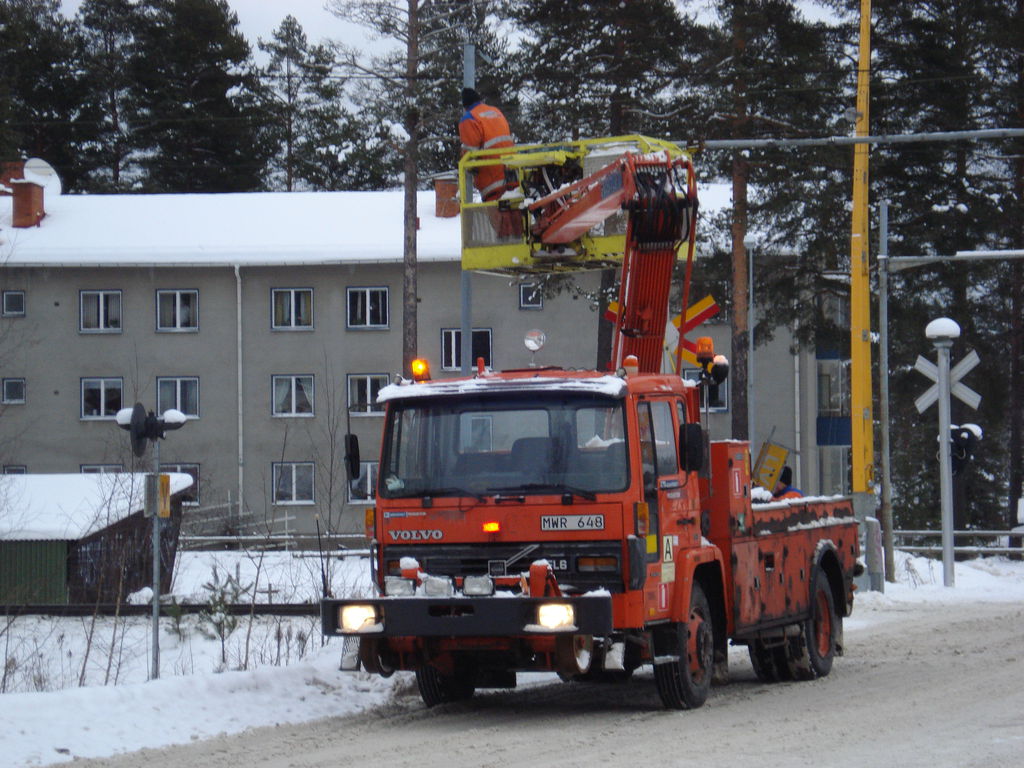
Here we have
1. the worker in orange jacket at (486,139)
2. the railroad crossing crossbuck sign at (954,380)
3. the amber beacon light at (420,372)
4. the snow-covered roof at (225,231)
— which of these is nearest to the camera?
the amber beacon light at (420,372)

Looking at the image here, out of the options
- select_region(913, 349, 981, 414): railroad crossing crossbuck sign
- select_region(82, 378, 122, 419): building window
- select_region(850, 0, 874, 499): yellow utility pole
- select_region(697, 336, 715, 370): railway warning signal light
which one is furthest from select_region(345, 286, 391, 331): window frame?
select_region(697, 336, 715, 370): railway warning signal light

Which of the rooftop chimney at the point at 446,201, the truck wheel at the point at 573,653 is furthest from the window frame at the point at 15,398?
the truck wheel at the point at 573,653

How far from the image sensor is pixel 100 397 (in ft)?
167

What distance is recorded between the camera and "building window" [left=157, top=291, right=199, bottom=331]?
166ft

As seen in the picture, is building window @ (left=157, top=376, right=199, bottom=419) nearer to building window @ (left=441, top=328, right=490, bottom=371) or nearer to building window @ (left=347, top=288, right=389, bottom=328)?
building window @ (left=347, top=288, right=389, bottom=328)

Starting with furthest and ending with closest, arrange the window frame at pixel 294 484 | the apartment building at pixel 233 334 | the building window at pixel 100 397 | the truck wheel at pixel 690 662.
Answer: the building window at pixel 100 397
the apartment building at pixel 233 334
the window frame at pixel 294 484
the truck wheel at pixel 690 662

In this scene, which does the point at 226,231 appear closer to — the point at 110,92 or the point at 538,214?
the point at 110,92

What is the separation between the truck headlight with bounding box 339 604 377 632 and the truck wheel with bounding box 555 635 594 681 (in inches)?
56.6

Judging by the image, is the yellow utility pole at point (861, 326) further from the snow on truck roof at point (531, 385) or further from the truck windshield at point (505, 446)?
the truck windshield at point (505, 446)

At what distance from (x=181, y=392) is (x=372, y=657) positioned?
130 ft

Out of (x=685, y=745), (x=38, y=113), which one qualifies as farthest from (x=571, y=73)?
(x=38, y=113)

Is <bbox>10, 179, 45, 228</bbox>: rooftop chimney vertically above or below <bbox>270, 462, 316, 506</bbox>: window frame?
above

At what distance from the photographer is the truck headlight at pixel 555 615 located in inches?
445

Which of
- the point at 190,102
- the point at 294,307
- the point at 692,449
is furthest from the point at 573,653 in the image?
the point at 190,102
